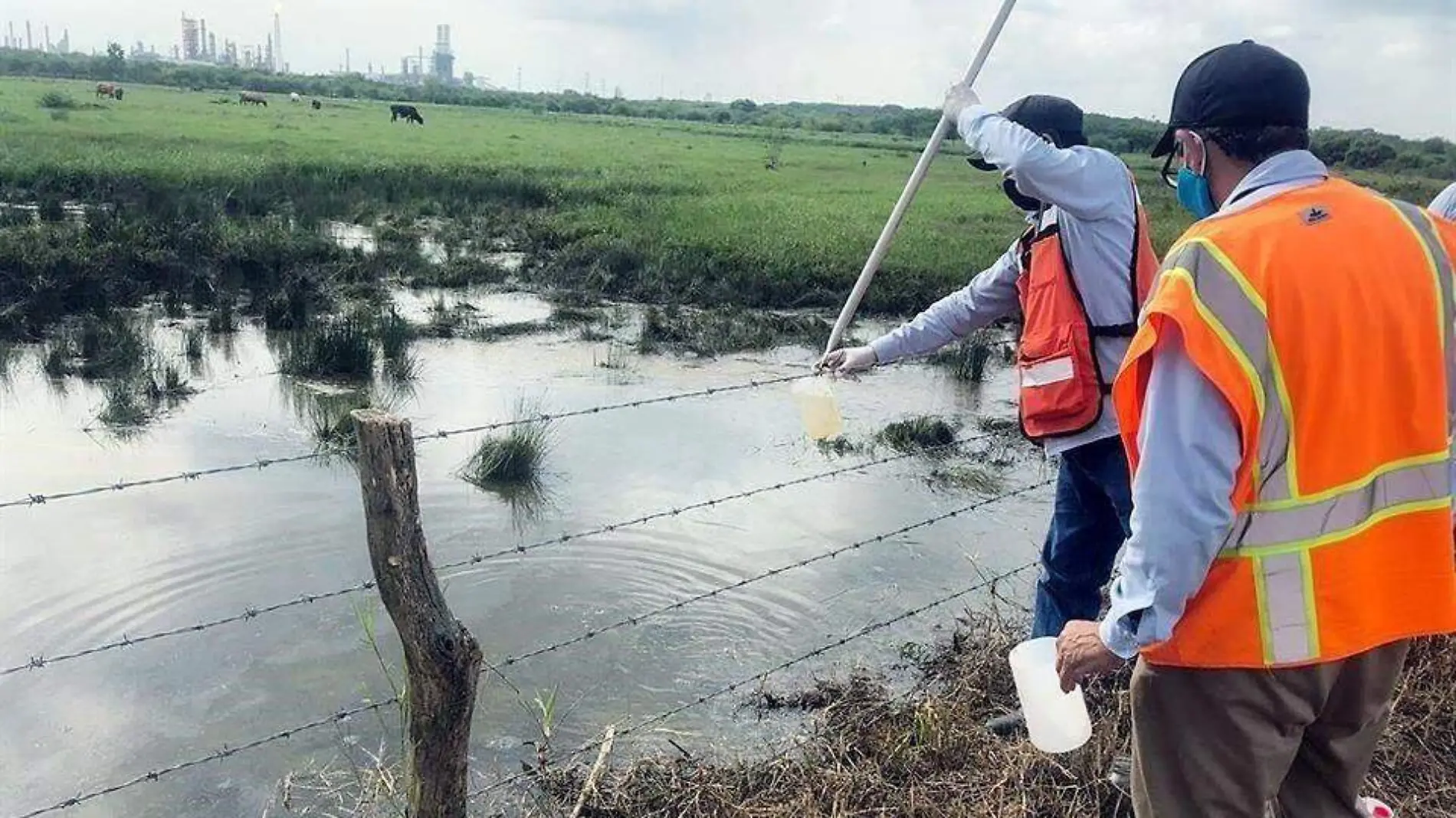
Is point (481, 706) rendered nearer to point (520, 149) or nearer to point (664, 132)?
point (520, 149)

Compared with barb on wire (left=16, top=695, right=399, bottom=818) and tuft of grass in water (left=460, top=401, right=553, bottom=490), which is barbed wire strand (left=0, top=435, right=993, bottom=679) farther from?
tuft of grass in water (left=460, top=401, right=553, bottom=490)

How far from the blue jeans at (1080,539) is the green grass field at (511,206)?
34.8 feet

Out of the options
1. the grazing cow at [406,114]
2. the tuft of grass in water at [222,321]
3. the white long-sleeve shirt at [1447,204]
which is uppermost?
the white long-sleeve shirt at [1447,204]

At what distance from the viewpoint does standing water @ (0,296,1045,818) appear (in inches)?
187

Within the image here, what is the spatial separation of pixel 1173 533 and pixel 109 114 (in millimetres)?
38281

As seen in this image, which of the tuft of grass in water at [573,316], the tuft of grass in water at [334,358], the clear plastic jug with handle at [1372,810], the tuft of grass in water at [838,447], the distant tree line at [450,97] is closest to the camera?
the clear plastic jug with handle at [1372,810]

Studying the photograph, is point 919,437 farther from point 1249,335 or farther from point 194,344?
point 1249,335

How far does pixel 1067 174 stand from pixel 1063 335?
0.43 m

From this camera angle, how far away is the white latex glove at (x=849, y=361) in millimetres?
3791

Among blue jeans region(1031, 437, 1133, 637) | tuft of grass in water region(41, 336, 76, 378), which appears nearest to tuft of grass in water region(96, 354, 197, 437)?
tuft of grass in water region(41, 336, 76, 378)

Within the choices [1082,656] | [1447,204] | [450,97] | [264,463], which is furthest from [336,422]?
[450,97]

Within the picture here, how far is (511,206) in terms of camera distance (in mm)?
21266

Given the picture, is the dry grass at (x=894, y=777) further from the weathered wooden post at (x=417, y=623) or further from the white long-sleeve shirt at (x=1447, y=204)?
the white long-sleeve shirt at (x=1447, y=204)

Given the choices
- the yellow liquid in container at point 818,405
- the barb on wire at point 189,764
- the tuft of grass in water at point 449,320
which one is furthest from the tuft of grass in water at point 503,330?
the yellow liquid in container at point 818,405
